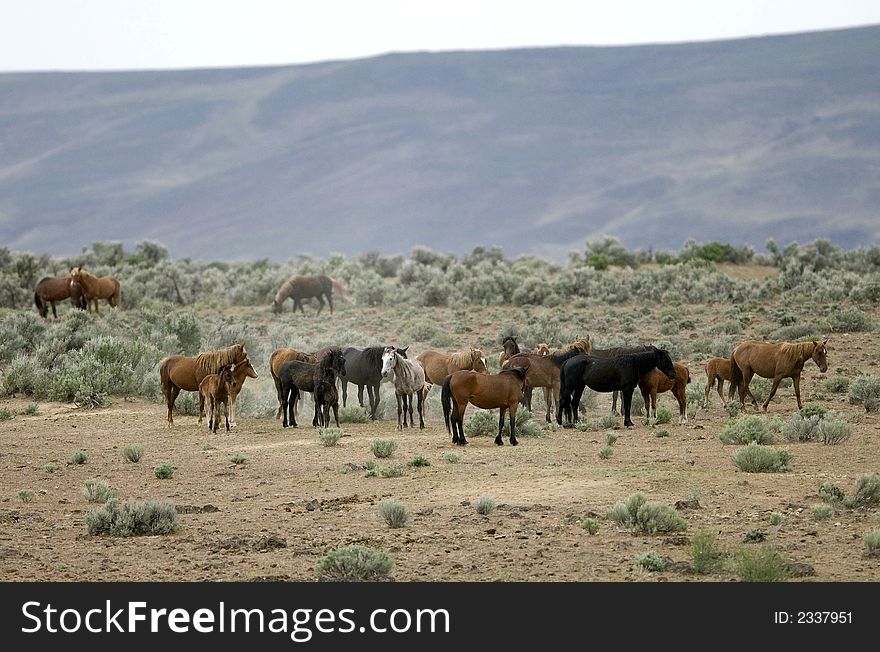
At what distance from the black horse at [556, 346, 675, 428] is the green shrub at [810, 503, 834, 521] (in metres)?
7.39

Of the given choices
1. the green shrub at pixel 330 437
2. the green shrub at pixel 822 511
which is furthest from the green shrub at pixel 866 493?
the green shrub at pixel 330 437

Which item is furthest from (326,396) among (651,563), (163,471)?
(651,563)

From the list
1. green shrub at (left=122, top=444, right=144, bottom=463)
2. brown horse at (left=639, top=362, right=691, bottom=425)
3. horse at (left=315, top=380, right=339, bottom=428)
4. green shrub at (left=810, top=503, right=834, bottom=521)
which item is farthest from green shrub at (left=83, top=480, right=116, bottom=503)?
brown horse at (left=639, top=362, right=691, bottom=425)

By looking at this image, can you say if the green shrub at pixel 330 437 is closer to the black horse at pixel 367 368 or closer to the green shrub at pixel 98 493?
the black horse at pixel 367 368

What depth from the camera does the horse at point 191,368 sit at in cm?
2055

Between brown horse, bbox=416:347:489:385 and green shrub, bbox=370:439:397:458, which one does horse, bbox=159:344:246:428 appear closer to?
brown horse, bbox=416:347:489:385

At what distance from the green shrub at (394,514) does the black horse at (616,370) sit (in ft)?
25.3

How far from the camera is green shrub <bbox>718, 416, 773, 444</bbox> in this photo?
59.2 ft

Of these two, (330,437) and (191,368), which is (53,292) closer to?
(191,368)

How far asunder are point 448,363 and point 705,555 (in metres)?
10.4

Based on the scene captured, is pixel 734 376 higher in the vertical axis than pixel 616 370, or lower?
lower

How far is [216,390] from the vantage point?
20359 millimetres
